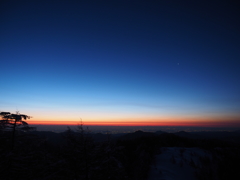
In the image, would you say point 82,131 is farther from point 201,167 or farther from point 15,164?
point 201,167

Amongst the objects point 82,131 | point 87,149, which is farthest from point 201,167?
point 82,131

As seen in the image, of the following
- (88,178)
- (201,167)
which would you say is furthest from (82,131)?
(201,167)

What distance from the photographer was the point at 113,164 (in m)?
10.2

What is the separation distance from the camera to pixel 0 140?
26.7ft

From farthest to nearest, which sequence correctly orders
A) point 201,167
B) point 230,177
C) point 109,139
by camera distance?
point 109,139 → point 201,167 → point 230,177

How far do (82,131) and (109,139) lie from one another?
383 cm

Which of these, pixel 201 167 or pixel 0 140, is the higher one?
pixel 0 140

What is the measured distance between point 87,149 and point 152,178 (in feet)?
16.7

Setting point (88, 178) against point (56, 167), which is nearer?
point (88, 178)

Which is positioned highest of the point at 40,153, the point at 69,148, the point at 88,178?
the point at 69,148

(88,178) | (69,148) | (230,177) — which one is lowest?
(88,178)

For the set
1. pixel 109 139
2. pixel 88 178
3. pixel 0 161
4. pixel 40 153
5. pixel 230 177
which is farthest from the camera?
pixel 109 139

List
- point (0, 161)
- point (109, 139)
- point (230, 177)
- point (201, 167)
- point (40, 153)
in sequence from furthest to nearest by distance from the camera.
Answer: point (109, 139) → point (40, 153) → point (201, 167) → point (0, 161) → point (230, 177)

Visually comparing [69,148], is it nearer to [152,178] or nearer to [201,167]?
[152,178]
